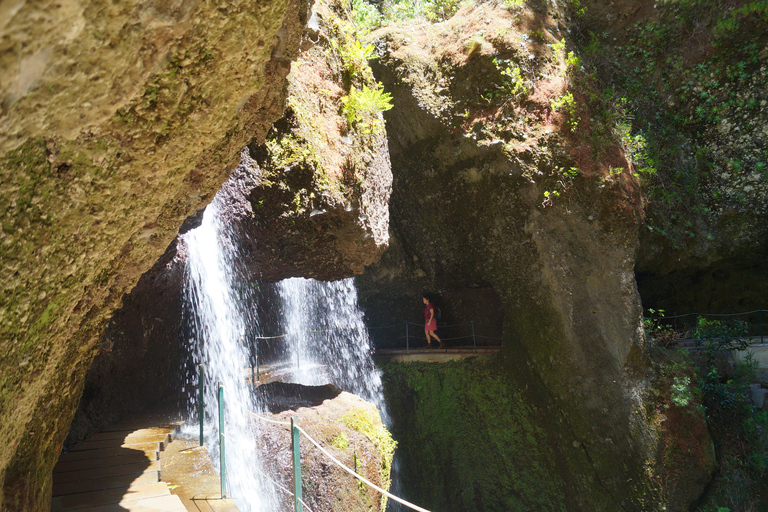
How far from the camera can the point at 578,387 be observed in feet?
27.8

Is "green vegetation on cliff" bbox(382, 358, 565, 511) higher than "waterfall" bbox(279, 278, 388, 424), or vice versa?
"waterfall" bbox(279, 278, 388, 424)

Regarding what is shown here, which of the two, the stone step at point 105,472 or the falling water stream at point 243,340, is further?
the falling water stream at point 243,340

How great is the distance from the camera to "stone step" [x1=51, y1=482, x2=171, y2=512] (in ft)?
13.5

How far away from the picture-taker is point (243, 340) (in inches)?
431

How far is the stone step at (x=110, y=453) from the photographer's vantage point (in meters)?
5.29

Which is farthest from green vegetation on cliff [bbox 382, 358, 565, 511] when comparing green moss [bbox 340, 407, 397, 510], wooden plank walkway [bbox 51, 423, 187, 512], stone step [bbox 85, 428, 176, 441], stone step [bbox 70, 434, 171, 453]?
stone step [bbox 70, 434, 171, 453]

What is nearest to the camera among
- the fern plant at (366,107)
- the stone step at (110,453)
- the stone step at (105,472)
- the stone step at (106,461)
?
the stone step at (105,472)

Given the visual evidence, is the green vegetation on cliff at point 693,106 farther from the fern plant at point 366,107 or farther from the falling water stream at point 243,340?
the falling water stream at point 243,340

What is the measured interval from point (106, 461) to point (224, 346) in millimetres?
4261

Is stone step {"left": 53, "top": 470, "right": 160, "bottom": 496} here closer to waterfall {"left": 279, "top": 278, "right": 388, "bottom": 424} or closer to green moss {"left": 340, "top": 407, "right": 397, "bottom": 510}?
green moss {"left": 340, "top": 407, "right": 397, "bottom": 510}

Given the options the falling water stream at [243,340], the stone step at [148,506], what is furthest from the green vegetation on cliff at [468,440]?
the stone step at [148,506]

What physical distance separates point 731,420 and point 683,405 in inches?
48.2

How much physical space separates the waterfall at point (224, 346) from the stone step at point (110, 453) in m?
0.67

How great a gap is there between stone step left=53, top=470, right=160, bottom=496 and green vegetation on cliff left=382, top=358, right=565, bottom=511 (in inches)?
268
